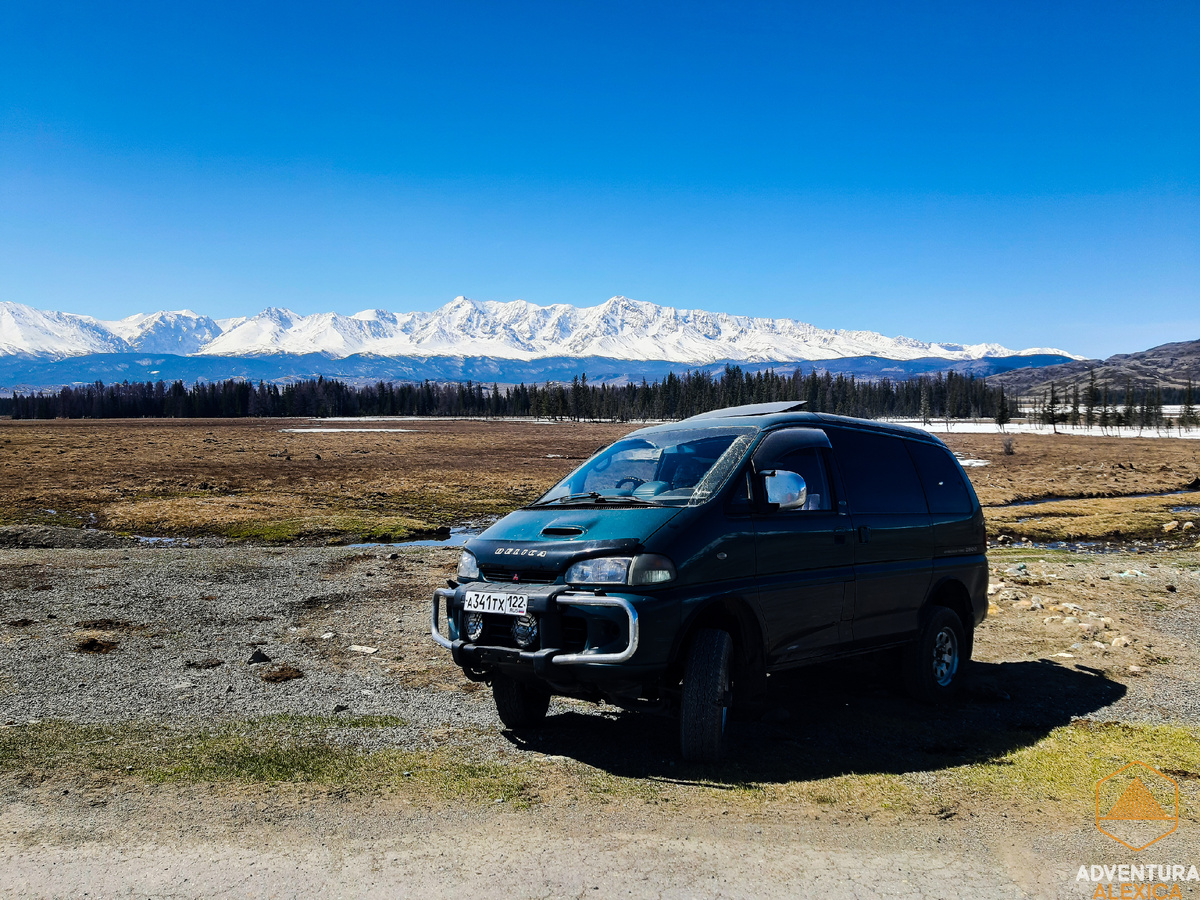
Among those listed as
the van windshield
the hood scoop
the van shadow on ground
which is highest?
the van windshield

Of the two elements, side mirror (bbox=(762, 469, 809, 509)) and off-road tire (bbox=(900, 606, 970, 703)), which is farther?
off-road tire (bbox=(900, 606, 970, 703))

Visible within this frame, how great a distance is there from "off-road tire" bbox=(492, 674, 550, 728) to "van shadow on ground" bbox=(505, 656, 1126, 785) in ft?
0.41

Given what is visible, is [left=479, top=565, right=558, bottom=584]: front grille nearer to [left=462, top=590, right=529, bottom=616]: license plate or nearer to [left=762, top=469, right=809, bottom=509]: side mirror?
[left=462, top=590, right=529, bottom=616]: license plate

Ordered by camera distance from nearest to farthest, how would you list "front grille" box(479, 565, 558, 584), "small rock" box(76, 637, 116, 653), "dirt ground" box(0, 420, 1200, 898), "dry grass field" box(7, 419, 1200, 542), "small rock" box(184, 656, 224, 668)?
"dirt ground" box(0, 420, 1200, 898) → "front grille" box(479, 565, 558, 584) → "small rock" box(184, 656, 224, 668) → "small rock" box(76, 637, 116, 653) → "dry grass field" box(7, 419, 1200, 542)

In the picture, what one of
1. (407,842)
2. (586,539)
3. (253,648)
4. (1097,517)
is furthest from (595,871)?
(1097,517)

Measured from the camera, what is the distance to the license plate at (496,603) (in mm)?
6117

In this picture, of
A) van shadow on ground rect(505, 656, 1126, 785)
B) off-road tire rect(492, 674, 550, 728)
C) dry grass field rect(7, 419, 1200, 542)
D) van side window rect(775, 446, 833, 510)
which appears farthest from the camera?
dry grass field rect(7, 419, 1200, 542)

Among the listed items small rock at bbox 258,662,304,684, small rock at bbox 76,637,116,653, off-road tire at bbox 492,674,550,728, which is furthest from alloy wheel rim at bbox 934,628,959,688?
small rock at bbox 76,637,116,653

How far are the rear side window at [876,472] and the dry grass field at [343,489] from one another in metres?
17.6

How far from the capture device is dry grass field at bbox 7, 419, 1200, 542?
25391 millimetres

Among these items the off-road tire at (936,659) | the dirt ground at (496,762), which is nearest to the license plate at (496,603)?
the dirt ground at (496,762)

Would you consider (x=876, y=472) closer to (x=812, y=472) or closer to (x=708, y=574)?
(x=812, y=472)

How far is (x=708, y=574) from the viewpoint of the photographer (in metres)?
6.16

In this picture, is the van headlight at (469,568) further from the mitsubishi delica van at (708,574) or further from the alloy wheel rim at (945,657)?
the alloy wheel rim at (945,657)
